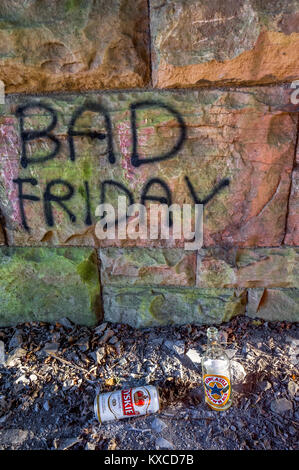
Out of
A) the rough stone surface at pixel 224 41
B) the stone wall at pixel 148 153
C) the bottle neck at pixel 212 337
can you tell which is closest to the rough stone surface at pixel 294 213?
the stone wall at pixel 148 153

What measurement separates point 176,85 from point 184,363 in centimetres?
135

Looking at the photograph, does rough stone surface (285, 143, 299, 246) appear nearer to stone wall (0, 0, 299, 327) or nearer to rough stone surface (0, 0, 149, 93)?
stone wall (0, 0, 299, 327)

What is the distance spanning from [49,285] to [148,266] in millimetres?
576

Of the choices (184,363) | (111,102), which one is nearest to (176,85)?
(111,102)

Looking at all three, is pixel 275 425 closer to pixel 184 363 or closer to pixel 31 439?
pixel 184 363

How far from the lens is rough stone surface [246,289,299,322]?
189 cm

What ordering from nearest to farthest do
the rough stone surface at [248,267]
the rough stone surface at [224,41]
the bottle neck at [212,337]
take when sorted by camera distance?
the rough stone surface at [224,41] < the bottle neck at [212,337] < the rough stone surface at [248,267]

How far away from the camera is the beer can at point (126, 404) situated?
57.8 inches

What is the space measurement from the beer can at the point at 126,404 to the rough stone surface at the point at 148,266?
58 centimetres

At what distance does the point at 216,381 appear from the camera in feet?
4.77

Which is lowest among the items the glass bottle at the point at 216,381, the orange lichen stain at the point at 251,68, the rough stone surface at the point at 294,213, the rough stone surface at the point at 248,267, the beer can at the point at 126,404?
the beer can at the point at 126,404

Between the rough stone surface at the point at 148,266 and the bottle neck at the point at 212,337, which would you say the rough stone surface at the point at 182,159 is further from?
the bottle neck at the point at 212,337

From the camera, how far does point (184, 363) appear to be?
1.74m
